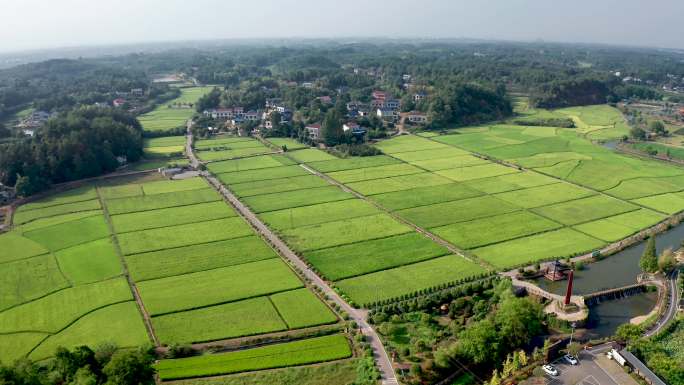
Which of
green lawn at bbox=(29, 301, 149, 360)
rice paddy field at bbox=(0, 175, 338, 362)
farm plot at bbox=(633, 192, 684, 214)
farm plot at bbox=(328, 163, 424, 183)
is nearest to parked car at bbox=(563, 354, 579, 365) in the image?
rice paddy field at bbox=(0, 175, 338, 362)

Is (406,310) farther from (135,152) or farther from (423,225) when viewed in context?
(135,152)

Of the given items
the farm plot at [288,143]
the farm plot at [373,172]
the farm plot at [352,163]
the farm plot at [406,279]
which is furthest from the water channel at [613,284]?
the farm plot at [288,143]

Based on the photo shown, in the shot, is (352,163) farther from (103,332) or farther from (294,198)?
(103,332)

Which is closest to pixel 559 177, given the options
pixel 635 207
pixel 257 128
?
pixel 635 207

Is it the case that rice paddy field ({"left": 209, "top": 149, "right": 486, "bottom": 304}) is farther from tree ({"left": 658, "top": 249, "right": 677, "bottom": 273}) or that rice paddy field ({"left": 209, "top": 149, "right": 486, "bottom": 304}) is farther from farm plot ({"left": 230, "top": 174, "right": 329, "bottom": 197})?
tree ({"left": 658, "top": 249, "right": 677, "bottom": 273})

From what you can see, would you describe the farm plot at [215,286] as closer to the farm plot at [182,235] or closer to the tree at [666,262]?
the farm plot at [182,235]

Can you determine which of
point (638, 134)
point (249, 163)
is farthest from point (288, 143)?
point (638, 134)
